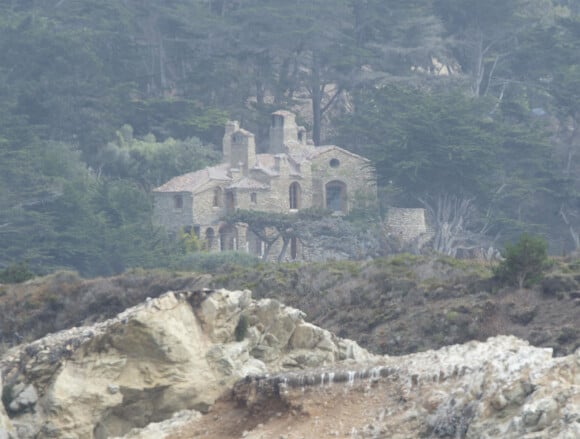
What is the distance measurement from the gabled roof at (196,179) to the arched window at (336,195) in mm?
5319

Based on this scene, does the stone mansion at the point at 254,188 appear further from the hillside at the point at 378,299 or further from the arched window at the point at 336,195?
the hillside at the point at 378,299

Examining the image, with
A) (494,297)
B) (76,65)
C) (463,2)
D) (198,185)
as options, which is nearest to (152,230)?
(198,185)

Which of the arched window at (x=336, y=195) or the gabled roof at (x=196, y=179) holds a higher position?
the gabled roof at (x=196, y=179)

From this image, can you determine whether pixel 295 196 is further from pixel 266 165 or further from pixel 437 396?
pixel 437 396

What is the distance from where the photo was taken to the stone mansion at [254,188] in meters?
98.2

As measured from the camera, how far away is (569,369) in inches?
1052

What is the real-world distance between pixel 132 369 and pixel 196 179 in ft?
219

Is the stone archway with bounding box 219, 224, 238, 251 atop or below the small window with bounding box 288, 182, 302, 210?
below

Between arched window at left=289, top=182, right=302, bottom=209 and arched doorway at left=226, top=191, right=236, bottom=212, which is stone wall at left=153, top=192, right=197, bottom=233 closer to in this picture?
arched doorway at left=226, top=191, right=236, bottom=212

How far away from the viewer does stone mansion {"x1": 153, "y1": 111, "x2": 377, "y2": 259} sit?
322ft

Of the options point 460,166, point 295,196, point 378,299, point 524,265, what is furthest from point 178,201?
point 524,265

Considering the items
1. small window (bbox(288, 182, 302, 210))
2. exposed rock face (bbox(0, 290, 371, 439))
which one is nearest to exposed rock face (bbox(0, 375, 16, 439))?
exposed rock face (bbox(0, 290, 371, 439))

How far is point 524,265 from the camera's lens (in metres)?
48.4

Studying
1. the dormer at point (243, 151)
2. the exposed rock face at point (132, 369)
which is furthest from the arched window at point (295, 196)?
the exposed rock face at point (132, 369)
